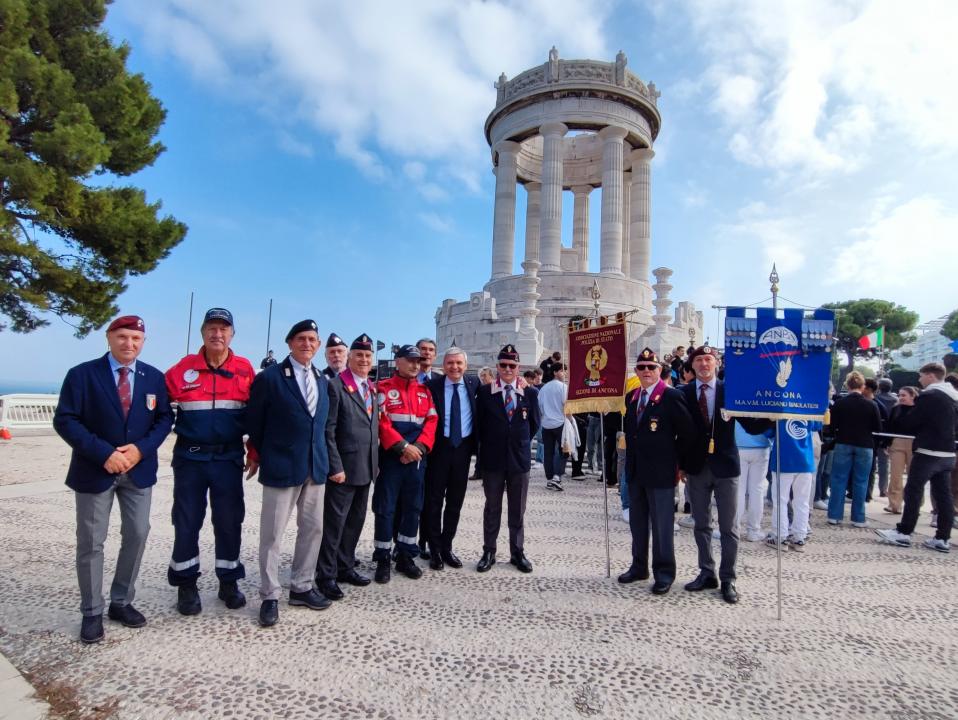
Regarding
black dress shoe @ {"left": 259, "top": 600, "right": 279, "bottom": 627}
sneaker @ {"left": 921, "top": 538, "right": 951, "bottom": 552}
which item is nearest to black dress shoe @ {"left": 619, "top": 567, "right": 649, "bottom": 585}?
black dress shoe @ {"left": 259, "top": 600, "right": 279, "bottom": 627}

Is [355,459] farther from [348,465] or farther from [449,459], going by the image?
[449,459]

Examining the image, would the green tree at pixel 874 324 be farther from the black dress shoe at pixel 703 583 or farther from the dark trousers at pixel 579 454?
the black dress shoe at pixel 703 583

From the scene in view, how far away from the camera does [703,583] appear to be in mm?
4516

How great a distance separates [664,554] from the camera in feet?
14.9

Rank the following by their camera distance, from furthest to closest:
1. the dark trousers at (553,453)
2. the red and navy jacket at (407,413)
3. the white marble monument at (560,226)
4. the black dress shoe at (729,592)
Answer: the white marble monument at (560,226) → the dark trousers at (553,453) → the red and navy jacket at (407,413) → the black dress shoe at (729,592)

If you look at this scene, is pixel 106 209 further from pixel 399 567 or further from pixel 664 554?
pixel 664 554

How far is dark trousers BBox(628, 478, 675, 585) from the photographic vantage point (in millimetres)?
4539

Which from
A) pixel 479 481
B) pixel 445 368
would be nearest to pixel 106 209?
pixel 479 481

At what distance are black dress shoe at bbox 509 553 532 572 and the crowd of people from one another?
1 centimetres

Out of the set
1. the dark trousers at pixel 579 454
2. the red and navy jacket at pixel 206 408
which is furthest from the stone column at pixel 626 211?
the red and navy jacket at pixel 206 408

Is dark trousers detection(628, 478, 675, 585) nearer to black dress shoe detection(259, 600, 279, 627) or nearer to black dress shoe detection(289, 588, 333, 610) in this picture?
black dress shoe detection(289, 588, 333, 610)

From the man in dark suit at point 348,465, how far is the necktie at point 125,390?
1.35 metres

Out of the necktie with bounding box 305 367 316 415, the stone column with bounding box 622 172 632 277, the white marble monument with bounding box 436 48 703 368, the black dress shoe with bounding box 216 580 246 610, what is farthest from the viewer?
the stone column with bounding box 622 172 632 277

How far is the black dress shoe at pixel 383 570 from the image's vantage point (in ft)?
14.8
